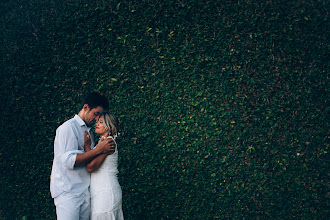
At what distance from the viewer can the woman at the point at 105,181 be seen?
9.31 feet

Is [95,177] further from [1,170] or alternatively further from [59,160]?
[1,170]

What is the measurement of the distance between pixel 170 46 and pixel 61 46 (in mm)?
1892

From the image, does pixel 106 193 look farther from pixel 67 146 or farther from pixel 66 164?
pixel 67 146

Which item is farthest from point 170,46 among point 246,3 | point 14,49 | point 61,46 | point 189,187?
point 14,49

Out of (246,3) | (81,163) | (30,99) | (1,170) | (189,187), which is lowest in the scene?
(189,187)

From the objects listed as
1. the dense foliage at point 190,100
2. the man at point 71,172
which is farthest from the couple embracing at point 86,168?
the dense foliage at point 190,100

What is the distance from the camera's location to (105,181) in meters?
2.92

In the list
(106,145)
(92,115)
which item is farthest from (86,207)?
(92,115)

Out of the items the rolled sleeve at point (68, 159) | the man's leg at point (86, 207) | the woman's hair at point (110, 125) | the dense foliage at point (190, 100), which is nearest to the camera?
the rolled sleeve at point (68, 159)

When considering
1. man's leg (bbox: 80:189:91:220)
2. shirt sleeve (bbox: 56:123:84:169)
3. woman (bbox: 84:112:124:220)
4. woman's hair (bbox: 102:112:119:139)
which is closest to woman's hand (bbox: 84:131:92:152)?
woman (bbox: 84:112:124:220)

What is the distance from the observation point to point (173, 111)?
4090 mm

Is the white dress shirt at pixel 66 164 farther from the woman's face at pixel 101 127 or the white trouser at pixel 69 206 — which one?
the woman's face at pixel 101 127

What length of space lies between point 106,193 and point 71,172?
1.52 feet

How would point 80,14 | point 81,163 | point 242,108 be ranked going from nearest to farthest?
point 81,163 → point 242,108 → point 80,14
